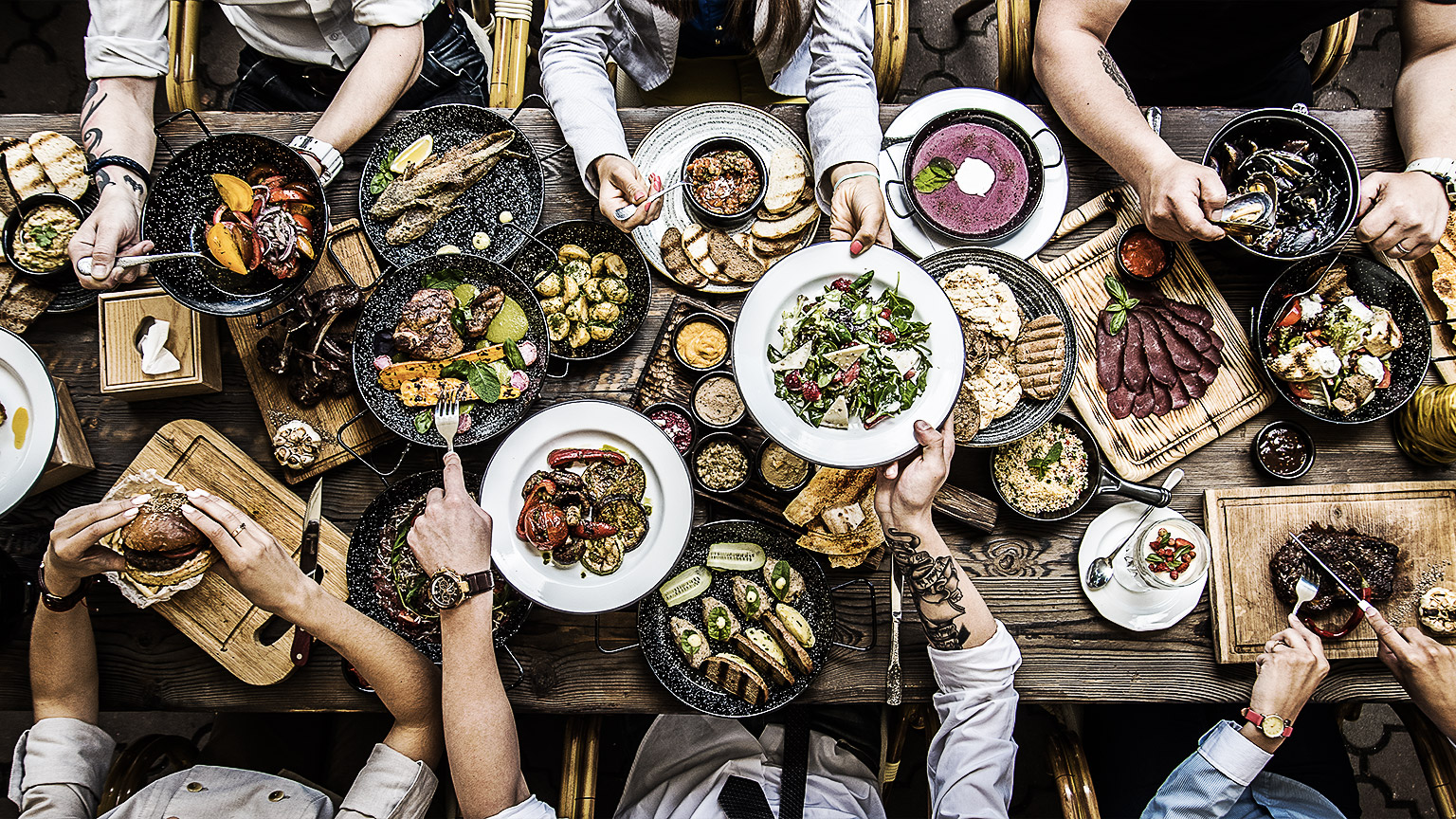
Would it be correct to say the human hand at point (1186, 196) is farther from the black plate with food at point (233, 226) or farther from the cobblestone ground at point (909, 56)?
the black plate with food at point (233, 226)

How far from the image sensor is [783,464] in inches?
85.6

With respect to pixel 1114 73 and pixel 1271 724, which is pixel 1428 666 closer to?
pixel 1271 724

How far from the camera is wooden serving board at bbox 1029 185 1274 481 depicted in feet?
7.22

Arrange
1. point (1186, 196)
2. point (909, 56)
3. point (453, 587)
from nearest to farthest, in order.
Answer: point (453, 587), point (1186, 196), point (909, 56)

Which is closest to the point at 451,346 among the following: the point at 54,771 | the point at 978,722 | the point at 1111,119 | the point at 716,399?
the point at 716,399

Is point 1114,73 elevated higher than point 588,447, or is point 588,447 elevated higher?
point 1114,73

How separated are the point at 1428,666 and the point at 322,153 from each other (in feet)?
12.0

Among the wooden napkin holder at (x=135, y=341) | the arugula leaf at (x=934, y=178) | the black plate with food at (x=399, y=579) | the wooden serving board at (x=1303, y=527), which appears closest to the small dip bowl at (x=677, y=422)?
the black plate with food at (x=399, y=579)

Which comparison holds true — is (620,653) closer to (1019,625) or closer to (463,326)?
(463,326)

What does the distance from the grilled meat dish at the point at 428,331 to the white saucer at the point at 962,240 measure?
54.9 inches

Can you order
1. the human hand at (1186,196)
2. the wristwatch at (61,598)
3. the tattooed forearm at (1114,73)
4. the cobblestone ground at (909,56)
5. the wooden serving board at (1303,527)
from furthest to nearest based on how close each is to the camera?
the cobblestone ground at (909,56)
the tattooed forearm at (1114,73)
the wooden serving board at (1303,527)
the human hand at (1186,196)
the wristwatch at (61,598)

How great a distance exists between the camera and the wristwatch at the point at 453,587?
6.03 feet

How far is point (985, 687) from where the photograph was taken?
2.02m

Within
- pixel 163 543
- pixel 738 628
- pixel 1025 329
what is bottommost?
pixel 738 628
